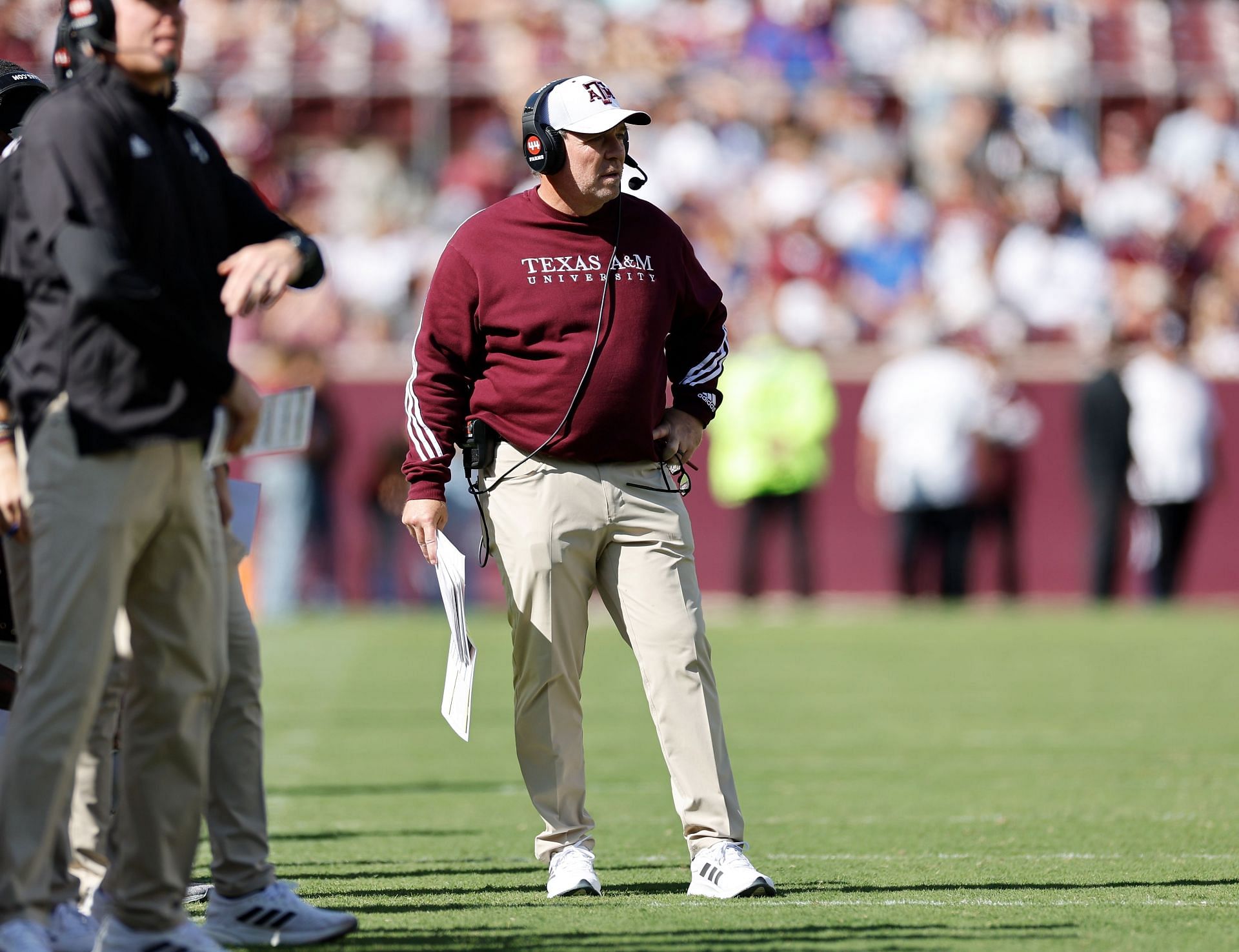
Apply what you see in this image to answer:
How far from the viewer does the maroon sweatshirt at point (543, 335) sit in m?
5.77

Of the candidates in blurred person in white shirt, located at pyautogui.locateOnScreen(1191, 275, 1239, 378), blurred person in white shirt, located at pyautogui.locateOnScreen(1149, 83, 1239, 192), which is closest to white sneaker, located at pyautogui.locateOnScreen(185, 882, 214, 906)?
blurred person in white shirt, located at pyautogui.locateOnScreen(1191, 275, 1239, 378)

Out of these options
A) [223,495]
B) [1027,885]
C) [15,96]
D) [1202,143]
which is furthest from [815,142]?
[223,495]

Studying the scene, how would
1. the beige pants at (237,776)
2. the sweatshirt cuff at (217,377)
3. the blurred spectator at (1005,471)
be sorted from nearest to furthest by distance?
the sweatshirt cuff at (217,377) → the beige pants at (237,776) → the blurred spectator at (1005,471)

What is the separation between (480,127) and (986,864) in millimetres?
15891

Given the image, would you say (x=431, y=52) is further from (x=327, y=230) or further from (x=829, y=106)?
(x=829, y=106)

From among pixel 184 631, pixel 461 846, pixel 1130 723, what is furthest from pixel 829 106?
pixel 184 631

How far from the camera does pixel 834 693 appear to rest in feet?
39.8

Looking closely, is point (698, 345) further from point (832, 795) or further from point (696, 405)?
point (832, 795)

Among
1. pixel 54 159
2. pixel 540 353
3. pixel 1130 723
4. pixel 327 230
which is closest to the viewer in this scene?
pixel 54 159

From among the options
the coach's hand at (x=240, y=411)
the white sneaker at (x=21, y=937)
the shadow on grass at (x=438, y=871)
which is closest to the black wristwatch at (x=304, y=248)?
the coach's hand at (x=240, y=411)

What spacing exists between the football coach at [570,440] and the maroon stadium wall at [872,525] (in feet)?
42.2

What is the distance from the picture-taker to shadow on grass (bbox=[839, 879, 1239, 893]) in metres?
5.71

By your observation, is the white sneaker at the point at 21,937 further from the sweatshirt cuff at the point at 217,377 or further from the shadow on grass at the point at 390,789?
the shadow on grass at the point at 390,789

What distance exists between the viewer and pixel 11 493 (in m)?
4.32
